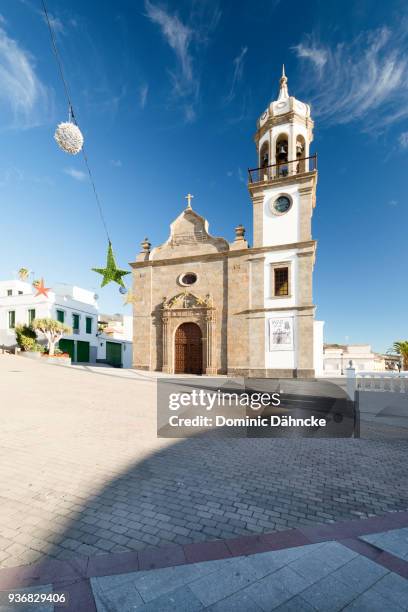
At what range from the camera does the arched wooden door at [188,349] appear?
63.8ft

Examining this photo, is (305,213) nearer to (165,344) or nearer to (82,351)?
(165,344)

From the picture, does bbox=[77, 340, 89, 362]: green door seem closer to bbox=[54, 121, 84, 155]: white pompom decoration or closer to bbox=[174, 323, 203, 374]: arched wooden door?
bbox=[174, 323, 203, 374]: arched wooden door

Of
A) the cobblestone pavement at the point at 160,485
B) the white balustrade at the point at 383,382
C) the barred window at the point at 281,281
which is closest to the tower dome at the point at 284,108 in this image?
the barred window at the point at 281,281

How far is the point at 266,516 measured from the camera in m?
3.08

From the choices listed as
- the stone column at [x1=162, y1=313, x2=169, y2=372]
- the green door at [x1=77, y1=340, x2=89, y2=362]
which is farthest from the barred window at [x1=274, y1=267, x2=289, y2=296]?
the green door at [x1=77, y1=340, x2=89, y2=362]

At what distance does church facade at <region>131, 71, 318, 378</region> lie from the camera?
17.6m

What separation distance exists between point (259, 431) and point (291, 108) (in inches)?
817

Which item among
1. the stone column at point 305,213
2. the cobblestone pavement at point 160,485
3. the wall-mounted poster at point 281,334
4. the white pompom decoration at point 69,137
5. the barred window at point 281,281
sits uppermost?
the stone column at point 305,213

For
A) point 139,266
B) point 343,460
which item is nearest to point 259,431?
point 343,460

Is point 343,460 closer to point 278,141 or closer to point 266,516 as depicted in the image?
point 266,516

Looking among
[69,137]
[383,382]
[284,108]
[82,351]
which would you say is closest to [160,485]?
[69,137]

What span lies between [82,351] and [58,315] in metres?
4.18

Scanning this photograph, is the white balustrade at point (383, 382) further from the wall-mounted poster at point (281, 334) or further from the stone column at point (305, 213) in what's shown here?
the stone column at point (305, 213)

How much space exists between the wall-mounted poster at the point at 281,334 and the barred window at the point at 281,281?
1.79m
